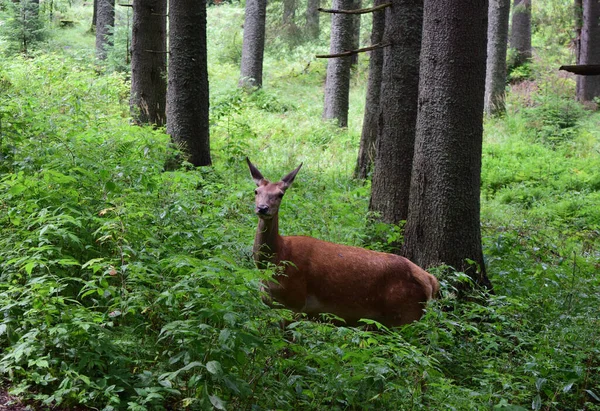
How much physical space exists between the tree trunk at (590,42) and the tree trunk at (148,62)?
49.0ft

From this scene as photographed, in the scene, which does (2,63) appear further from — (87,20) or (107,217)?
(87,20)

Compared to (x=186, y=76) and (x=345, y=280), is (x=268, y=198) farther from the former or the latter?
(x=186, y=76)

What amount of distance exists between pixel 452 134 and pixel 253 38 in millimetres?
16252

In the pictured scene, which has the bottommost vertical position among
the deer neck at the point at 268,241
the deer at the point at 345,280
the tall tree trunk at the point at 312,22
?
the deer at the point at 345,280

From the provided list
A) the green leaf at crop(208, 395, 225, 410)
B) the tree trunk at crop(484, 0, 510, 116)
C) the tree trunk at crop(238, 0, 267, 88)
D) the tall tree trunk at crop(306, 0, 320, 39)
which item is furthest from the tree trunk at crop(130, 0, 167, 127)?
the tall tree trunk at crop(306, 0, 320, 39)

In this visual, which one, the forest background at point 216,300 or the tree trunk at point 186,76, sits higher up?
the tree trunk at point 186,76

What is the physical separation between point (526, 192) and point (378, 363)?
407 inches

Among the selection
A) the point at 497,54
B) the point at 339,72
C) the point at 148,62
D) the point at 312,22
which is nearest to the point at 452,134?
the point at 148,62

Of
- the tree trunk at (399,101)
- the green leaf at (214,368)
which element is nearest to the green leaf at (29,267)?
the green leaf at (214,368)

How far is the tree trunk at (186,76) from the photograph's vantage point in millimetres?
11125

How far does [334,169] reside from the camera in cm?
1445

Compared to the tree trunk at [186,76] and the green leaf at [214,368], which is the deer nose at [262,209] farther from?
the tree trunk at [186,76]

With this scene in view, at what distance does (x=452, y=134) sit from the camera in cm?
751

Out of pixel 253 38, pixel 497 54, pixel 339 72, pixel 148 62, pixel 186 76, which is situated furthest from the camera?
Result: pixel 253 38
